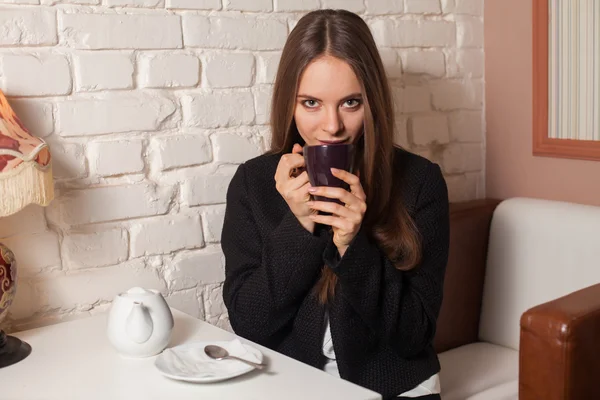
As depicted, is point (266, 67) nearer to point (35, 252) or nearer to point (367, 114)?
point (367, 114)

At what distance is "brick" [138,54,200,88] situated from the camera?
148 cm

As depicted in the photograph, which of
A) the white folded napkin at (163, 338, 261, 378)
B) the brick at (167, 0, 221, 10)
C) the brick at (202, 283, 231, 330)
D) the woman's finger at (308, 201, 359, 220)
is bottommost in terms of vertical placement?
the brick at (202, 283, 231, 330)

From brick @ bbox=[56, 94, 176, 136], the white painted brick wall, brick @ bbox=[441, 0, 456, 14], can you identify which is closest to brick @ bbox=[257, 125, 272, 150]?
the white painted brick wall

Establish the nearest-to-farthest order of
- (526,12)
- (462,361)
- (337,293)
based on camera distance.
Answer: (337,293), (462,361), (526,12)

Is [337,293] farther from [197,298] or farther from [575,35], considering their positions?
[575,35]

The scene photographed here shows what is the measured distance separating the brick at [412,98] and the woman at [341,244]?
1.65ft

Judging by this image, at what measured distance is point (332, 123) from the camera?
4.23ft

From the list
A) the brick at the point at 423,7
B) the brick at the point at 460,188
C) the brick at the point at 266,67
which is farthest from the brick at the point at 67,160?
the brick at the point at 460,188

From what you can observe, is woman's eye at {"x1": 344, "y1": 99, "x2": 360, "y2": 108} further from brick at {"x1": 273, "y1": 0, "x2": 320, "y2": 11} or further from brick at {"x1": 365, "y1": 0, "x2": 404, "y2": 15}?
brick at {"x1": 365, "y1": 0, "x2": 404, "y2": 15}

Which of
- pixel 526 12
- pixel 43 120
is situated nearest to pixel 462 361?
pixel 526 12

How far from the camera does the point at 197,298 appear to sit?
1.59 meters

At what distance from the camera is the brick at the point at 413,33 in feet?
6.09

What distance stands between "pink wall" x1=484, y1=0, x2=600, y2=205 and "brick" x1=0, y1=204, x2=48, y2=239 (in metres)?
1.24

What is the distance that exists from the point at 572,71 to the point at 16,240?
1331 millimetres
